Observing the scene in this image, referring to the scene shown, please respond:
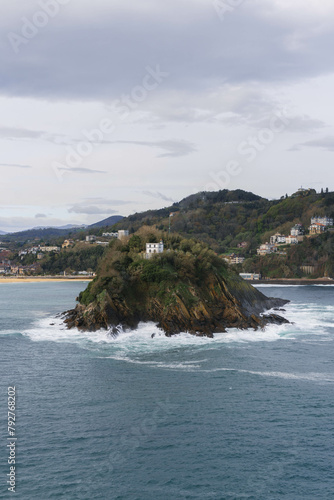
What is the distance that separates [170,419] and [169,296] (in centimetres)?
2704

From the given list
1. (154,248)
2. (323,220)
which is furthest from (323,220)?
(154,248)

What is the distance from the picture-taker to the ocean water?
59.9 ft

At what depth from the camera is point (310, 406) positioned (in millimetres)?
26234

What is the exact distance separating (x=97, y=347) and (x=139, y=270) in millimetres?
15268

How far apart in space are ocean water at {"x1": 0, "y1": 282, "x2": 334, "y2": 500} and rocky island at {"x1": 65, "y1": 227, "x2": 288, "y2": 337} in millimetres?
5741

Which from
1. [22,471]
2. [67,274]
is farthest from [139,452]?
[67,274]

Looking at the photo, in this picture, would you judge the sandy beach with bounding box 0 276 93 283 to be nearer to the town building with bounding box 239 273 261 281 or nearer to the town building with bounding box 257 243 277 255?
the town building with bounding box 239 273 261 281

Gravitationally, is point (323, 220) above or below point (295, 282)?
above

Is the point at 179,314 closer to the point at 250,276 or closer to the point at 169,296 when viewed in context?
the point at 169,296

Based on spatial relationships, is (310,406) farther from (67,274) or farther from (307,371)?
(67,274)

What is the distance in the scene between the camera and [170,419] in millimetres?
24438

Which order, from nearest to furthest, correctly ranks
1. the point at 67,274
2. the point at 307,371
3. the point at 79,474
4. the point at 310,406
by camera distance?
the point at 79,474, the point at 310,406, the point at 307,371, the point at 67,274

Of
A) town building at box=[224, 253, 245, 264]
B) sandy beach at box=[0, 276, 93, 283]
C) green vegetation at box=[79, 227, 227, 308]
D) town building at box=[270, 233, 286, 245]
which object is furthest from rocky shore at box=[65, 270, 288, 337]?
town building at box=[270, 233, 286, 245]

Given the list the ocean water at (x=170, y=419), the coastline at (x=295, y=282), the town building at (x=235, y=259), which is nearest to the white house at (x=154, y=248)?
the ocean water at (x=170, y=419)
